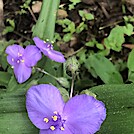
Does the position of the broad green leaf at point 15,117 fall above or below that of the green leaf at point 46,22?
below

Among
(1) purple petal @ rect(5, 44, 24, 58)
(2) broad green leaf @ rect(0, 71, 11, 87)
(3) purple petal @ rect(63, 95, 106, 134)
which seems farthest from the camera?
(2) broad green leaf @ rect(0, 71, 11, 87)

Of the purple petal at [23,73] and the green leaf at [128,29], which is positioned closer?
the purple petal at [23,73]

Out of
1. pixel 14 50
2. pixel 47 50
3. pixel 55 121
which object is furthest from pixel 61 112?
pixel 14 50

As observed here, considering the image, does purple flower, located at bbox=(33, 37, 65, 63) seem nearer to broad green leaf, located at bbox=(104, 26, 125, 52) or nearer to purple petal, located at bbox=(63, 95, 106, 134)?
purple petal, located at bbox=(63, 95, 106, 134)

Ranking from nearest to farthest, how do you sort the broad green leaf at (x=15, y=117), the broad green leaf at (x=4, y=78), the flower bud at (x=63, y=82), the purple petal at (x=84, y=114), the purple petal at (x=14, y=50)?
the purple petal at (x=84, y=114), the broad green leaf at (x=15, y=117), the flower bud at (x=63, y=82), the purple petal at (x=14, y=50), the broad green leaf at (x=4, y=78)

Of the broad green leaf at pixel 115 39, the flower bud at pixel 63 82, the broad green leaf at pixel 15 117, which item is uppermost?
the flower bud at pixel 63 82

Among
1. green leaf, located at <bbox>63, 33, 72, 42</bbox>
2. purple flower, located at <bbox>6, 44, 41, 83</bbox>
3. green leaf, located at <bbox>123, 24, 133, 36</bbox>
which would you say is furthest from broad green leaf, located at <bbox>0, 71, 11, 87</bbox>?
green leaf, located at <bbox>123, 24, 133, 36</bbox>

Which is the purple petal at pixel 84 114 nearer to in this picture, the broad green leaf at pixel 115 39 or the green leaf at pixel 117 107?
the green leaf at pixel 117 107

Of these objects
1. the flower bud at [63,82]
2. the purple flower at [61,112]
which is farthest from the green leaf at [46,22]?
the purple flower at [61,112]
